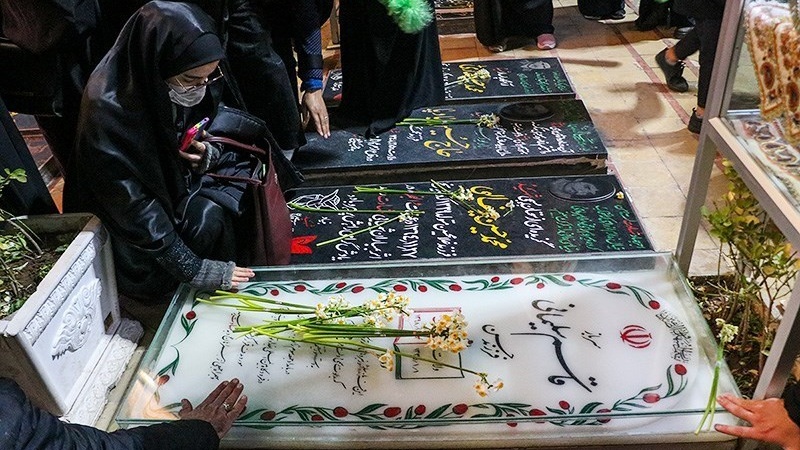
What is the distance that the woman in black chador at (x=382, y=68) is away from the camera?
2.79m

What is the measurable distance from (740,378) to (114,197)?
1699 mm

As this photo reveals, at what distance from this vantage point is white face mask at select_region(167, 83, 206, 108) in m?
1.77

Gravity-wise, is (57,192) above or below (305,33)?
below

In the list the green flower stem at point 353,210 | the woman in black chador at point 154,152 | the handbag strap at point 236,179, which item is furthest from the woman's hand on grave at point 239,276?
the green flower stem at point 353,210

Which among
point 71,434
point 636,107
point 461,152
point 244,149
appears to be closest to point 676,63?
point 636,107

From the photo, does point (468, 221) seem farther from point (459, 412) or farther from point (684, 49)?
point (684, 49)

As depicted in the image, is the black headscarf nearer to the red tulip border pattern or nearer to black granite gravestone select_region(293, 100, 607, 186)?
the red tulip border pattern

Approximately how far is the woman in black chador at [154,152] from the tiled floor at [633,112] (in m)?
0.41

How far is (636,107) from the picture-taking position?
3.46 m

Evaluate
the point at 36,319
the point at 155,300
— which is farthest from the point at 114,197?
the point at 155,300

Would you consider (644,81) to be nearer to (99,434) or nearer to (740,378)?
(740,378)

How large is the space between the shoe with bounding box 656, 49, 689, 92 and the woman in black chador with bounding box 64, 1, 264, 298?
8.77ft

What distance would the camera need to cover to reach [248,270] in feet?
6.38

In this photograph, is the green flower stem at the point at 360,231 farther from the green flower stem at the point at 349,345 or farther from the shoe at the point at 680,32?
the shoe at the point at 680,32
